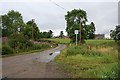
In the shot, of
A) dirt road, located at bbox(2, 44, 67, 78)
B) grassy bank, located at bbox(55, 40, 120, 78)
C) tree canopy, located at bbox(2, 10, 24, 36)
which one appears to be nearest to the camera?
grassy bank, located at bbox(55, 40, 120, 78)

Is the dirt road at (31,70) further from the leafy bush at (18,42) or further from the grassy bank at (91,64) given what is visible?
the leafy bush at (18,42)

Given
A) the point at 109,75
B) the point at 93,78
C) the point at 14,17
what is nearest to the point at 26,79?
the point at 93,78

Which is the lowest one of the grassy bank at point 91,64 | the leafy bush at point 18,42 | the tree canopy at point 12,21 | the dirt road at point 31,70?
the dirt road at point 31,70

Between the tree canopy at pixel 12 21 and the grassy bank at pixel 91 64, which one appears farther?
the tree canopy at pixel 12 21

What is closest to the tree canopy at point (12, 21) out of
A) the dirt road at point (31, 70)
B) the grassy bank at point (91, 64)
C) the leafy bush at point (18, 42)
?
the leafy bush at point (18, 42)

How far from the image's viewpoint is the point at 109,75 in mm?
9883

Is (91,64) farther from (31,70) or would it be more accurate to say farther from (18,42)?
(18,42)

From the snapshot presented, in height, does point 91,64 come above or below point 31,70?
above

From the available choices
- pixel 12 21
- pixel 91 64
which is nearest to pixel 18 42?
pixel 91 64

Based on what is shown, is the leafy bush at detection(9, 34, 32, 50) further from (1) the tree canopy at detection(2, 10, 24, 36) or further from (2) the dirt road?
(1) the tree canopy at detection(2, 10, 24, 36)

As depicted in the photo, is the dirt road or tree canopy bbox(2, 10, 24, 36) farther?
tree canopy bbox(2, 10, 24, 36)

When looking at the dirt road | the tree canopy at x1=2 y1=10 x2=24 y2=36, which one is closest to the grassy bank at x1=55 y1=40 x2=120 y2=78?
the dirt road

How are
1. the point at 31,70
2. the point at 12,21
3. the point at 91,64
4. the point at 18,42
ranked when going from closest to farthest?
1. the point at 31,70
2. the point at 91,64
3. the point at 18,42
4. the point at 12,21

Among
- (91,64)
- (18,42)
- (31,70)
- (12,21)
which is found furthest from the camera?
(12,21)
